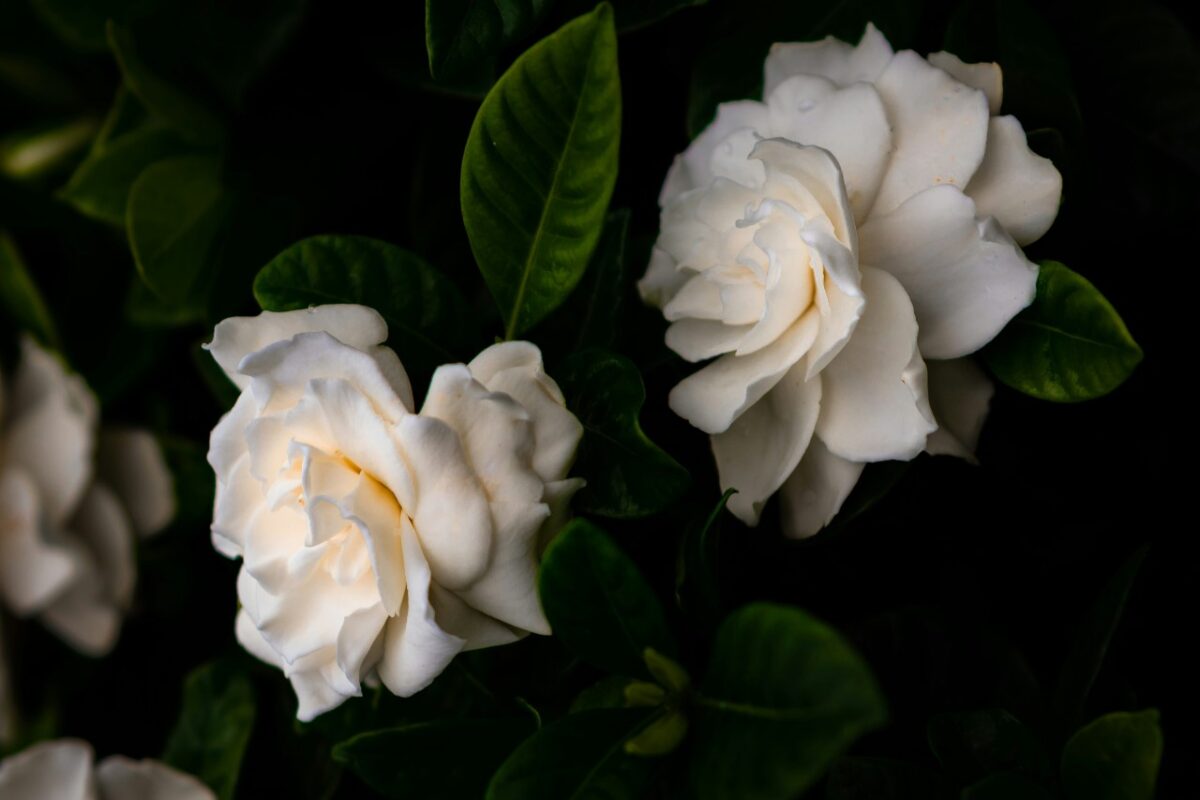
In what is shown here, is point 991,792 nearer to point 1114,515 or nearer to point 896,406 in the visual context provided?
point 896,406

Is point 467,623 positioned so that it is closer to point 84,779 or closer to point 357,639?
point 357,639

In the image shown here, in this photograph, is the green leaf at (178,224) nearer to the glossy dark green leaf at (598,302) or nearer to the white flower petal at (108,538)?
the white flower petal at (108,538)

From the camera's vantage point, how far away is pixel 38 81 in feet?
4.02

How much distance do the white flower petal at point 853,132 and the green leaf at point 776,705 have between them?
10.6 inches

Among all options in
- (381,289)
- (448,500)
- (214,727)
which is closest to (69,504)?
(214,727)

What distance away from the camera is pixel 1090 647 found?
0.74 m

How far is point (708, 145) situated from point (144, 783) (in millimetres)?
706

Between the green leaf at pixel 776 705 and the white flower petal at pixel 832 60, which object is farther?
the white flower petal at pixel 832 60

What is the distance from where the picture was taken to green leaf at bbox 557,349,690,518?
65cm

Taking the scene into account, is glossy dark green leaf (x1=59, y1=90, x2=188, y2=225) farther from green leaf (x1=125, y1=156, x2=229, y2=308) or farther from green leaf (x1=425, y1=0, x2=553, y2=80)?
green leaf (x1=425, y1=0, x2=553, y2=80)

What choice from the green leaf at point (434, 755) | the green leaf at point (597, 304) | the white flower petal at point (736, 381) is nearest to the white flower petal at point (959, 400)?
the white flower petal at point (736, 381)

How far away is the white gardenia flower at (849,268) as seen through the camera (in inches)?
24.5

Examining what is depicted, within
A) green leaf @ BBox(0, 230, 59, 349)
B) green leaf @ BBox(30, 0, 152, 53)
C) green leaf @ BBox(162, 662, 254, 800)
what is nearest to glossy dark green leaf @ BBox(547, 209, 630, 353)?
green leaf @ BBox(162, 662, 254, 800)

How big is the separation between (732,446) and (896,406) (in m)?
0.11
